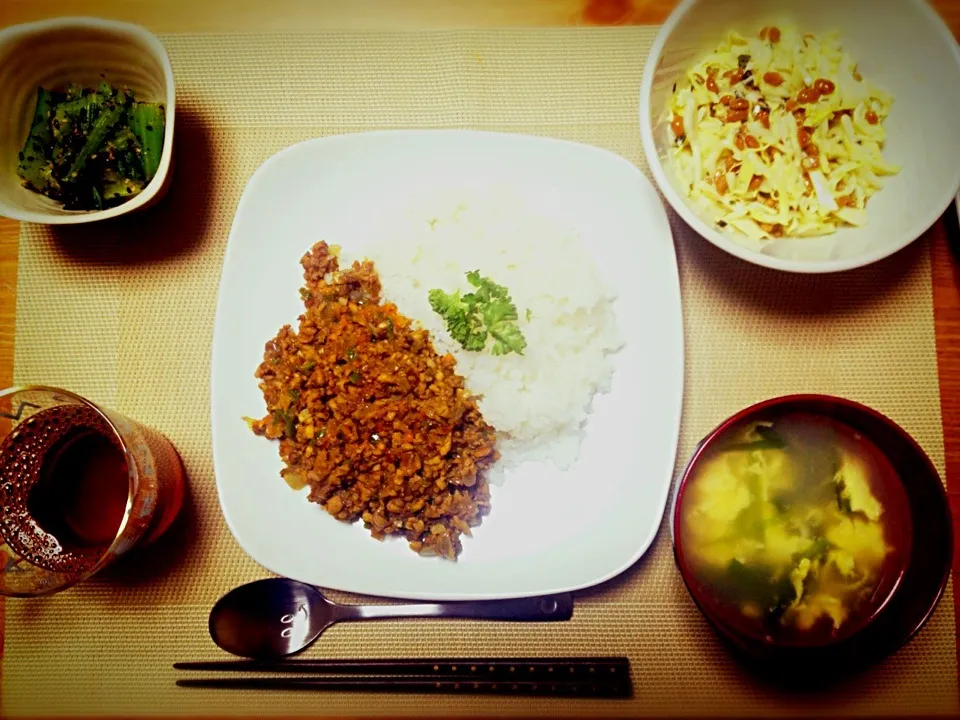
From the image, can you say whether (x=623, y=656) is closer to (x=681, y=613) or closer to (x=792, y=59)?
(x=681, y=613)

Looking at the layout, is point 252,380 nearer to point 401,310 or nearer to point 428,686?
point 401,310

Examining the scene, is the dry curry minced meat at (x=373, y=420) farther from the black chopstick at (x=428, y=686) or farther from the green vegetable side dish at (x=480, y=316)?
the black chopstick at (x=428, y=686)

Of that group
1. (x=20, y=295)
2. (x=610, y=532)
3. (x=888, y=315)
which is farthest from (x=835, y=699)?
(x=20, y=295)

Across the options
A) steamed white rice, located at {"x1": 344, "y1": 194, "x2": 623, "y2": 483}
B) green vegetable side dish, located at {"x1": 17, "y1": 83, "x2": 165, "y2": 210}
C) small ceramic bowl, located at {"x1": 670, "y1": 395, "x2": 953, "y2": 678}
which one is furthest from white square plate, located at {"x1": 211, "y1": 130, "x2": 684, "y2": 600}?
green vegetable side dish, located at {"x1": 17, "y1": 83, "x2": 165, "y2": 210}

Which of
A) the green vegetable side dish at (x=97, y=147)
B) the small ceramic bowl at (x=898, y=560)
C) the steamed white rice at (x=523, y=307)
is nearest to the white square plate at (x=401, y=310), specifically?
the steamed white rice at (x=523, y=307)

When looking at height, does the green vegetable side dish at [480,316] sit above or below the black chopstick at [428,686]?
above

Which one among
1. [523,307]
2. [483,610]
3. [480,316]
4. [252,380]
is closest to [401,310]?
[480,316]
